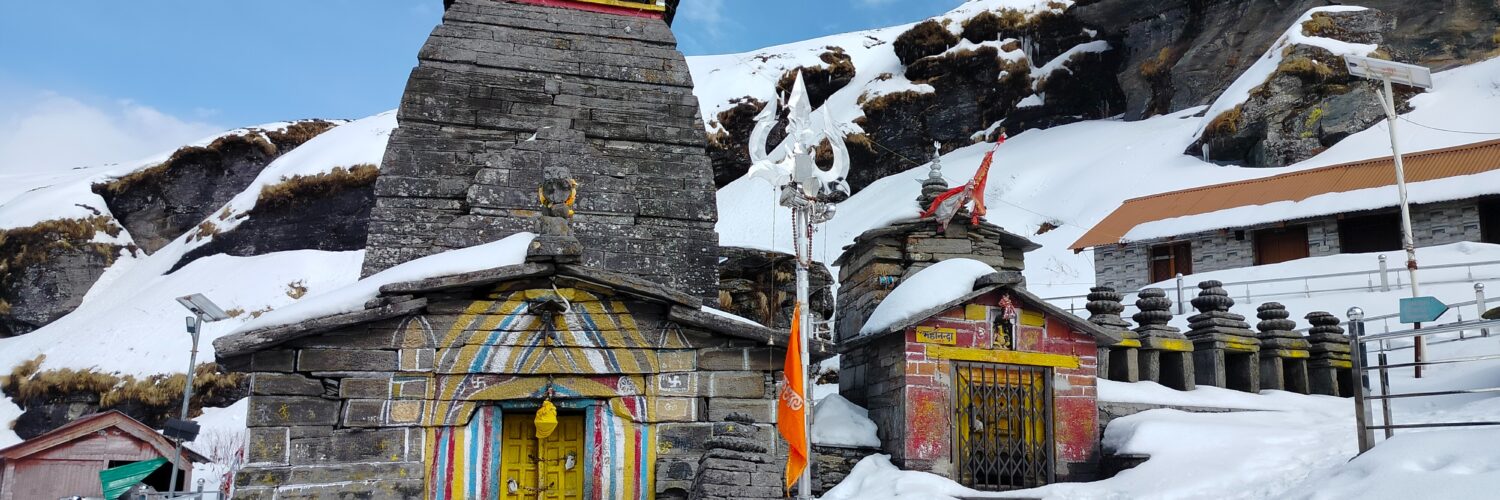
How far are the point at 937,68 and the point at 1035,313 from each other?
40117 millimetres

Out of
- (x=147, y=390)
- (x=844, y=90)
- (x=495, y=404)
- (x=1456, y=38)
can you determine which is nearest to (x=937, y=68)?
(x=844, y=90)

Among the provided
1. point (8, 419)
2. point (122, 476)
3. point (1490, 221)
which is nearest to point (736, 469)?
point (122, 476)

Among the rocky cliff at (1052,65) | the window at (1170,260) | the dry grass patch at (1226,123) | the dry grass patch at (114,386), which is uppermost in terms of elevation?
the rocky cliff at (1052,65)

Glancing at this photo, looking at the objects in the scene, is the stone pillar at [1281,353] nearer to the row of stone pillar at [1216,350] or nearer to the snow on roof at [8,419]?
the row of stone pillar at [1216,350]

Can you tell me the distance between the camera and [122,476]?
1444cm

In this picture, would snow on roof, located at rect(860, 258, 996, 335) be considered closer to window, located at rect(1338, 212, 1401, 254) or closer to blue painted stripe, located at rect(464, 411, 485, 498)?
blue painted stripe, located at rect(464, 411, 485, 498)

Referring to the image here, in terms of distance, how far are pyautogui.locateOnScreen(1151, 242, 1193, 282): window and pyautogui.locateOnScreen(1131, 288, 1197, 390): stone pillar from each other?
52.1ft

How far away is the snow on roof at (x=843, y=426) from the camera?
501 inches

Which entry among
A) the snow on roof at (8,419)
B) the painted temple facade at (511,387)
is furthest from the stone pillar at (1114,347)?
the snow on roof at (8,419)

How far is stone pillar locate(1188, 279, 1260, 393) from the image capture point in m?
14.5

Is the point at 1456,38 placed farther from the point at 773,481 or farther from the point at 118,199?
the point at 118,199

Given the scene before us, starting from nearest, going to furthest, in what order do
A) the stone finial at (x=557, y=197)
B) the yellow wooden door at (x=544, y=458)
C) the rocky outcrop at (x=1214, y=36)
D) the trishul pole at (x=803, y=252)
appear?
the trishul pole at (x=803, y=252) → the yellow wooden door at (x=544, y=458) → the stone finial at (x=557, y=197) → the rocky outcrop at (x=1214, y=36)

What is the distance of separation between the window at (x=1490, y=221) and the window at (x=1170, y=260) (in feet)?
21.5

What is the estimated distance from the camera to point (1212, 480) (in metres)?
10.7
